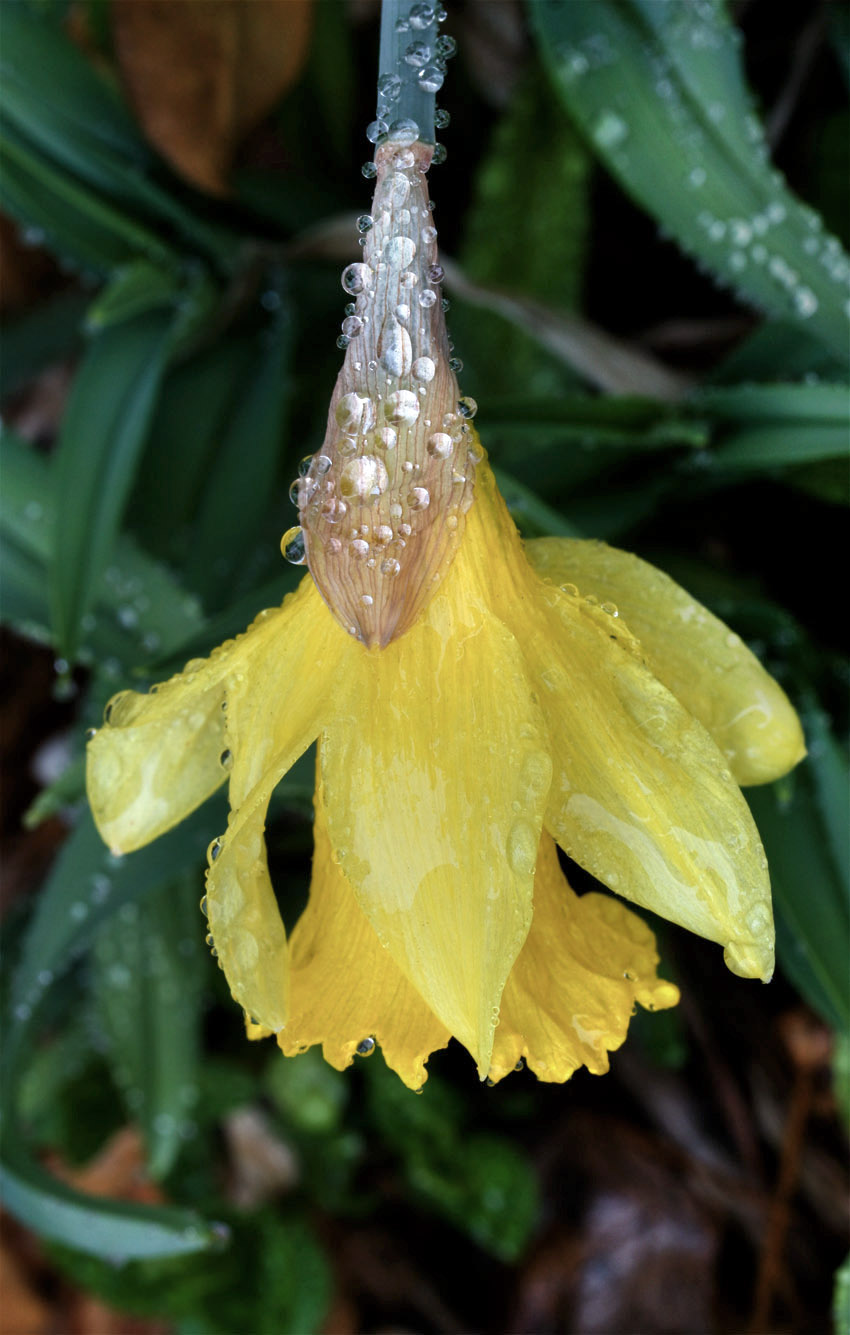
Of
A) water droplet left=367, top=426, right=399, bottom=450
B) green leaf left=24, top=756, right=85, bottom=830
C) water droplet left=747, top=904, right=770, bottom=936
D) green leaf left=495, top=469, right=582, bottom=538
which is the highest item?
water droplet left=367, top=426, right=399, bottom=450

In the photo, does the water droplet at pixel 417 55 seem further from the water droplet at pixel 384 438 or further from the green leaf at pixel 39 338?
the green leaf at pixel 39 338

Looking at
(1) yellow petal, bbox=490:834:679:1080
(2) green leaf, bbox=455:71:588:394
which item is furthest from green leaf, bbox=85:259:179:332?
(1) yellow petal, bbox=490:834:679:1080

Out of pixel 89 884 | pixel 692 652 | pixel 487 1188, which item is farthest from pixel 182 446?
pixel 487 1188

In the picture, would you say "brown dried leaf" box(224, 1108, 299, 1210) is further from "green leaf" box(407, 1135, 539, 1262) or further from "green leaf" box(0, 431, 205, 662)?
"green leaf" box(0, 431, 205, 662)

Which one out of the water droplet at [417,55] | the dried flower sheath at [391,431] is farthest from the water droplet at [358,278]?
the water droplet at [417,55]

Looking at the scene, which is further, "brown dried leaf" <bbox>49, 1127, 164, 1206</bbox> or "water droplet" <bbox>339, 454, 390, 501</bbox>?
"brown dried leaf" <bbox>49, 1127, 164, 1206</bbox>

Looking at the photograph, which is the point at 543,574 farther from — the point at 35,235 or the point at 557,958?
the point at 35,235

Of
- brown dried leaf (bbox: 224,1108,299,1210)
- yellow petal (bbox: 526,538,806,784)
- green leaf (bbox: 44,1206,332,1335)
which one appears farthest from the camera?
brown dried leaf (bbox: 224,1108,299,1210)

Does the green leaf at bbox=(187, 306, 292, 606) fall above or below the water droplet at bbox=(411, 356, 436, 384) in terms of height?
below

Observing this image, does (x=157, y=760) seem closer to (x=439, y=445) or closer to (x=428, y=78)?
(x=439, y=445)
